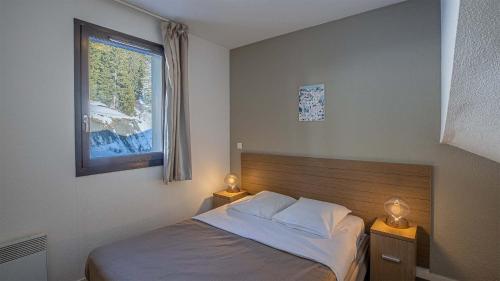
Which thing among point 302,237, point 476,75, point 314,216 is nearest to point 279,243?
point 302,237

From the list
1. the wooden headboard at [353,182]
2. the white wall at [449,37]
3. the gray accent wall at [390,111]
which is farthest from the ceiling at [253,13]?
the wooden headboard at [353,182]

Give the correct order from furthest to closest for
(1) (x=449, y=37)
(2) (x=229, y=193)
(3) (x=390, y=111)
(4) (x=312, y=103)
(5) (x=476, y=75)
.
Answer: (2) (x=229, y=193)
(4) (x=312, y=103)
(3) (x=390, y=111)
(1) (x=449, y=37)
(5) (x=476, y=75)

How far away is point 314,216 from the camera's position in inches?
81.9

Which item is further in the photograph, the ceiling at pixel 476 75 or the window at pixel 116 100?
the window at pixel 116 100

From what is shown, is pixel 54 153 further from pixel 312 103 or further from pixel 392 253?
pixel 392 253

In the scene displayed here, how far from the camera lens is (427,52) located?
2037mm

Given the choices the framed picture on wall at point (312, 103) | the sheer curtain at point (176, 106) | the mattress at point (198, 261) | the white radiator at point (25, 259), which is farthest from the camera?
the framed picture on wall at point (312, 103)

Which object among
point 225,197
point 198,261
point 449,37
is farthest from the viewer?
point 225,197

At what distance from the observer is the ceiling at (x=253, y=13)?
7.09ft

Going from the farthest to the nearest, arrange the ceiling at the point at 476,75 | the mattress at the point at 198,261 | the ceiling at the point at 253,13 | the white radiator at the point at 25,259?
the ceiling at the point at 253,13, the white radiator at the point at 25,259, the mattress at the point at 198,261, the ceiling at the point at 476,75

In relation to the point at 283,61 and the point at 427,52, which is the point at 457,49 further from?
the point at 283,61

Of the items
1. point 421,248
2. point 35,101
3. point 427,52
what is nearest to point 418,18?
point 427,52

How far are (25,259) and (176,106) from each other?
1683 millimetres

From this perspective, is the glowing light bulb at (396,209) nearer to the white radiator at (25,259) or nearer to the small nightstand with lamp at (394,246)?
the small nightstand with lamp at (394,246)
